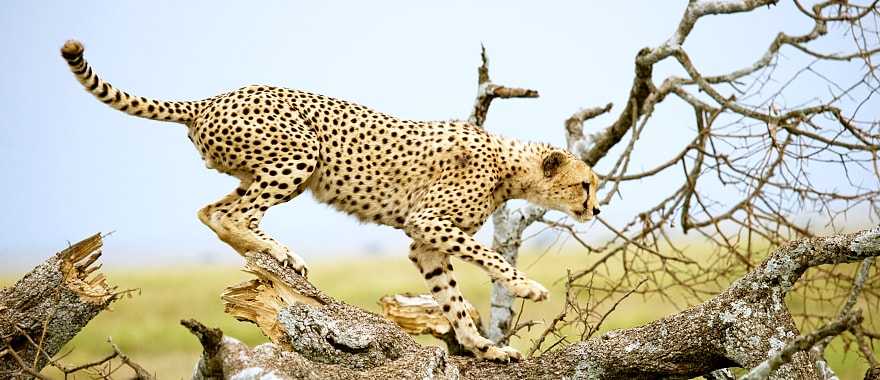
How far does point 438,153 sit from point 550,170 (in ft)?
2.66

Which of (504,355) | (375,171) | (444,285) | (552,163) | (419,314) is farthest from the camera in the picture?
(419,314)

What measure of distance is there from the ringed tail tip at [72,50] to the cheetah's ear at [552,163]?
9.96 feet

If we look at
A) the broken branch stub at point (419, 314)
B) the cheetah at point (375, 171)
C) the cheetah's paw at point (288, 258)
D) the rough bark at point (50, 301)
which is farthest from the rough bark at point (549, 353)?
Answer: the broken branch stub at point (419, 314)

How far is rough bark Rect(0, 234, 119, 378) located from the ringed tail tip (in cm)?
108

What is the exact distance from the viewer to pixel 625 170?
7.73 meters

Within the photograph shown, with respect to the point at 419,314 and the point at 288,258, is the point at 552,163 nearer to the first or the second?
the point at 419,314

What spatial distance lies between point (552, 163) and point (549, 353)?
171 cm

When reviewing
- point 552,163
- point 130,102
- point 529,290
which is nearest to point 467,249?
point 529,290

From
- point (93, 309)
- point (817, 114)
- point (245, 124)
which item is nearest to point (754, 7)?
point (817, 114)

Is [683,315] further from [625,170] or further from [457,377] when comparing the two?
[625,170]

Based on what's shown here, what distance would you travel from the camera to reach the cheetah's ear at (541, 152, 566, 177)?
6.58 m

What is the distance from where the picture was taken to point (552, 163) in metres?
6.61

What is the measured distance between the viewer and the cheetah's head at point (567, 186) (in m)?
6.64

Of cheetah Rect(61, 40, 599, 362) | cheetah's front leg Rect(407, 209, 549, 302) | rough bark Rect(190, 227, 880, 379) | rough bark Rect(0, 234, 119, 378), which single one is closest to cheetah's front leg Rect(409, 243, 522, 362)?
cheetah Rect(61, 40, 599, 362)
